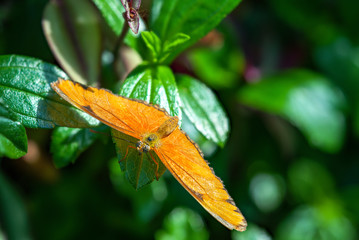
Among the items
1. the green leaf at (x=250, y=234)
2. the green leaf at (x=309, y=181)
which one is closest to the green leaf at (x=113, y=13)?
the green leaf at (x=250, y=234)

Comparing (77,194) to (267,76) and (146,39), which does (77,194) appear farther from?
(267,76)

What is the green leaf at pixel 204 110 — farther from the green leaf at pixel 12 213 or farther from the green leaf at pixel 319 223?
the green leaf at pixel 319 223

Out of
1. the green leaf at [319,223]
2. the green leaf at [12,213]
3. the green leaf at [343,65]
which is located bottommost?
the green leaf at [319,223]

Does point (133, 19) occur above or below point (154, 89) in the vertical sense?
above

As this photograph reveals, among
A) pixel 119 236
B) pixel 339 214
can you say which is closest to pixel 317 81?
pixel 339 214

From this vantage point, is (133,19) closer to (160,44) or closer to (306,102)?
(160,44)

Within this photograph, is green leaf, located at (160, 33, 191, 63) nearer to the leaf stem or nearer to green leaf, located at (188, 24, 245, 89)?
the leaf stem

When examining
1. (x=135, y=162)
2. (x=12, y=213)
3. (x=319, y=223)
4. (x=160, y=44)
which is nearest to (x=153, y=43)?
(x=160, y=44)
